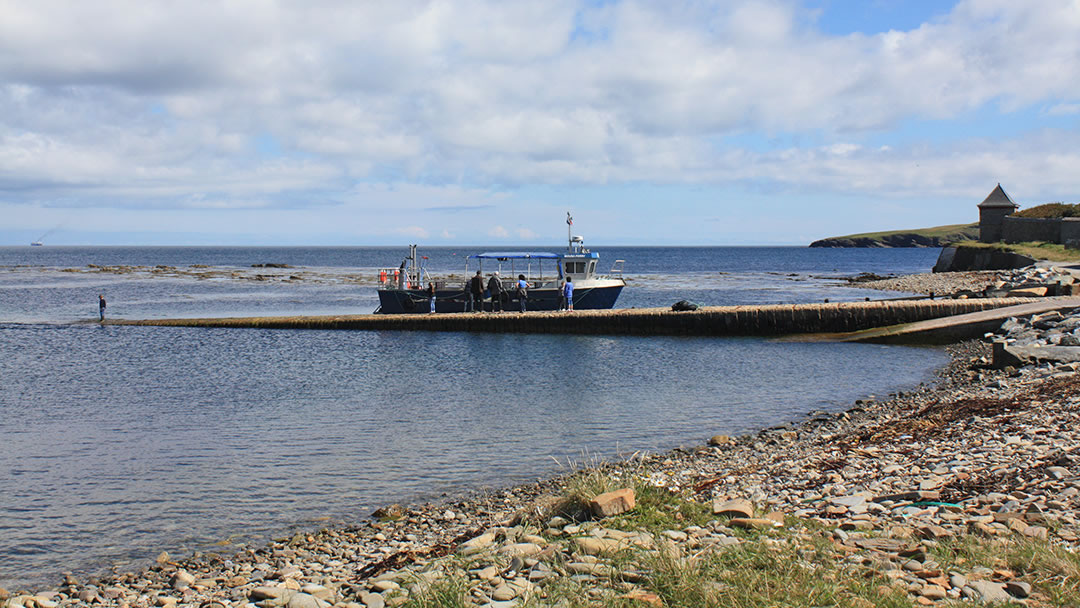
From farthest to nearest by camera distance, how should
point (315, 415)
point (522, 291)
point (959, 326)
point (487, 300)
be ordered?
point (487, 300), point (522, 291), point (959, 326), point (315, 415)

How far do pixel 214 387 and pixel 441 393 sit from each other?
6.81 meters

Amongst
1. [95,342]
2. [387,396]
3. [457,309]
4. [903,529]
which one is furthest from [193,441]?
[457,309]

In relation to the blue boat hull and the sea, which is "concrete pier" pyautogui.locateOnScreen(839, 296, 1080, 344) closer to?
the sea

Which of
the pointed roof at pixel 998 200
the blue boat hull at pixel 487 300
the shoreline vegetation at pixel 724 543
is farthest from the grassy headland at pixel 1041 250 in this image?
the shoreline vegetation at pixel 724 543

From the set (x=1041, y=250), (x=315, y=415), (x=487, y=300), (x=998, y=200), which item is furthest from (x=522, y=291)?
(x=998, y=200)

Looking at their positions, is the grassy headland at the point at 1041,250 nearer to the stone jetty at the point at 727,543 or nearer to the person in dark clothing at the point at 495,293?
the person in dark clothing at the point at 495,293

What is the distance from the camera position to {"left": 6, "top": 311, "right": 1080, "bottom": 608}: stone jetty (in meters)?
6.52

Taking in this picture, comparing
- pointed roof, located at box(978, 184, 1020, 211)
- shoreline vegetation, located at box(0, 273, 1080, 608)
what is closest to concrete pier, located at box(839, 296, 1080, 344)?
shoreline vegetation, located at box(0, 273, 1080, 608)

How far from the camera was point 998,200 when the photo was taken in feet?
247

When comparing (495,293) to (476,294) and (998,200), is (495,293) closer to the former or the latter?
(476,294)

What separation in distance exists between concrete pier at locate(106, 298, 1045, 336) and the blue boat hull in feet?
7.33

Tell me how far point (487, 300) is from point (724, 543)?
35147mm

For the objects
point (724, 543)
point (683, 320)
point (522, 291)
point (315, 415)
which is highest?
point (522, 291)

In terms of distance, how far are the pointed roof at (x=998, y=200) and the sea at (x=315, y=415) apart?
2011 inches
